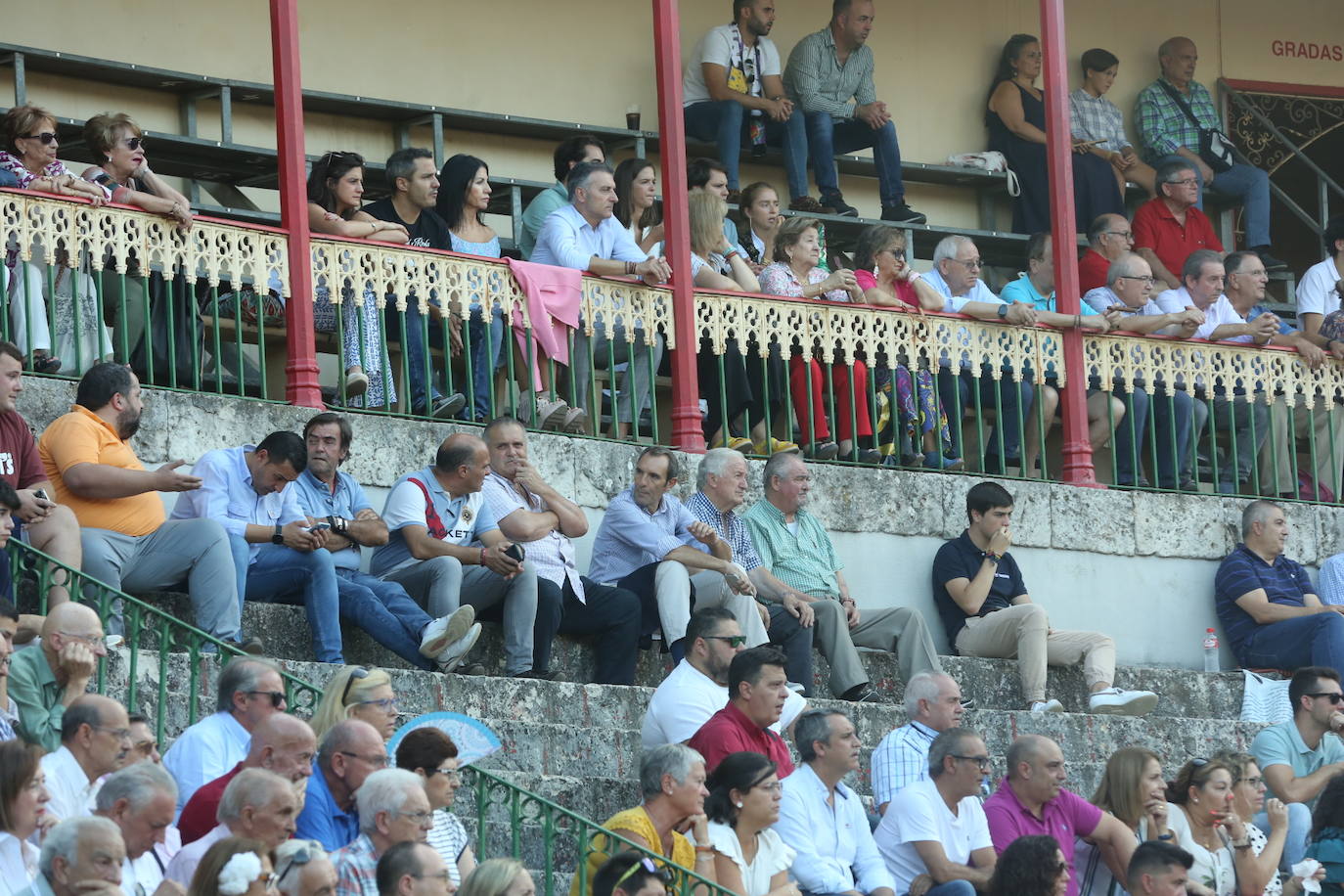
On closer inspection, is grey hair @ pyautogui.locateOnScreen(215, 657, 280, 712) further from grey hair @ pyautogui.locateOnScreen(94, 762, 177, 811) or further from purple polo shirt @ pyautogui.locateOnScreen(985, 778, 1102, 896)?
purple polo shirt @ pyautogui.locateOnScreen(985, 778, 1102, 896)

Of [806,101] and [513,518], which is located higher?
[806,101]

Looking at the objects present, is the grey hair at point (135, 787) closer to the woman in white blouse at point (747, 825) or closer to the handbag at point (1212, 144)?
the woman in white blouse at point (747, 825)

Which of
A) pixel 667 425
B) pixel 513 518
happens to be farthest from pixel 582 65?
pixel 513 518

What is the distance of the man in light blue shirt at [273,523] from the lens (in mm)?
11578

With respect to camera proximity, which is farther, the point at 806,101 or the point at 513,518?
the point at 806,101

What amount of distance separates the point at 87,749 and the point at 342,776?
83 cm

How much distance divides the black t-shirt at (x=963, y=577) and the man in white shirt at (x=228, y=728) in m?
5.50

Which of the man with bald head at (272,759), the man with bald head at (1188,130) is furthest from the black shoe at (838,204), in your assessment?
the man with bald head at (272,759)

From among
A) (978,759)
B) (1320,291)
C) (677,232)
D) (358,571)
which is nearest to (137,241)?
(358,571)

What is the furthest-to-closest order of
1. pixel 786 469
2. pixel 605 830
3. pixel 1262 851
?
1. pixel 786 469
2. pixel 1262 851
3. pixel 605 830

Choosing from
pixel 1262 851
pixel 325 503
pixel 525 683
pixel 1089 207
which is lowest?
pixel 1262 851

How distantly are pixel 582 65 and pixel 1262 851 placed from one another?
832cm

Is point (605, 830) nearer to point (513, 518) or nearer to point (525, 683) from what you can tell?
point (525, 683)

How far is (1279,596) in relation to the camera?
606 inches
